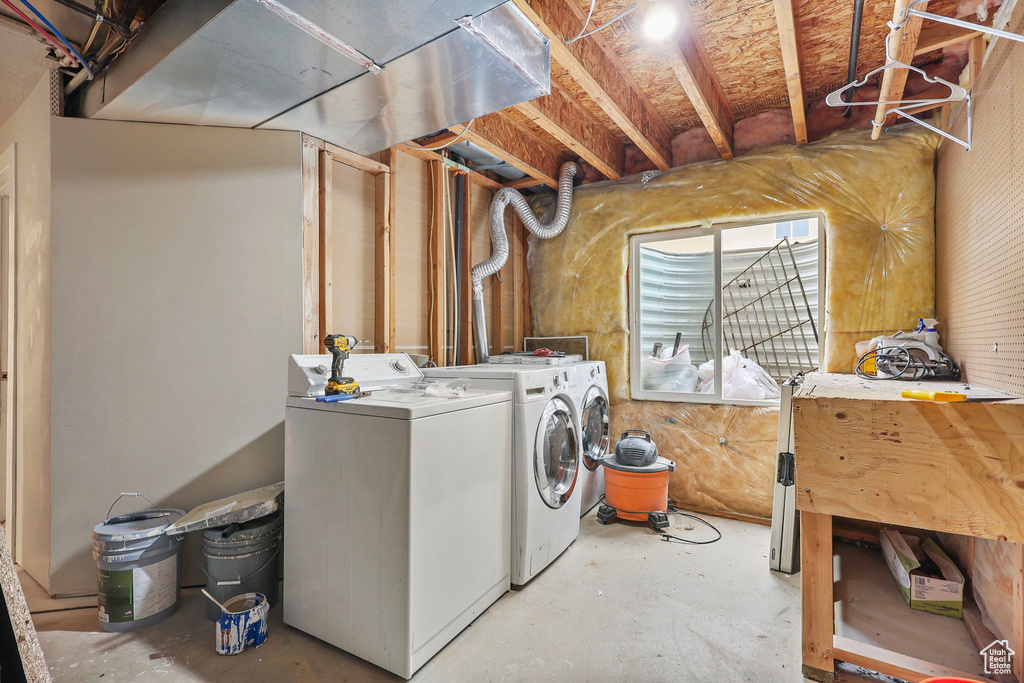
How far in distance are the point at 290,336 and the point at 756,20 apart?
106 inches

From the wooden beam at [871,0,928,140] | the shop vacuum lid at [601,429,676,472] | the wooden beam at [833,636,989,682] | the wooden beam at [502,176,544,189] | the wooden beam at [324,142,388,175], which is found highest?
the wooden beam at [502,176,544,189]

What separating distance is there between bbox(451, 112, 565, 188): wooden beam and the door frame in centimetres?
233

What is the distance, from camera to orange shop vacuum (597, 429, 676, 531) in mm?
2836

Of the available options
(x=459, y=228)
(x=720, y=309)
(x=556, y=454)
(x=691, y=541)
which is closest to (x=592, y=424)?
(x=556, y=454)

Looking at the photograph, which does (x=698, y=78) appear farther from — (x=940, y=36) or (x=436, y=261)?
(x=436, y=261)

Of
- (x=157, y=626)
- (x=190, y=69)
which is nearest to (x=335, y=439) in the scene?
(x=157, y=626)

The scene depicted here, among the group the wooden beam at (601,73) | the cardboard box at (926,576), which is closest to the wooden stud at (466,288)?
the wooden beam at (601,73)

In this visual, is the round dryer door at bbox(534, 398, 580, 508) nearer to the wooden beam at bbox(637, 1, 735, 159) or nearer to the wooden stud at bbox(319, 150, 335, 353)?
the wooden stud at bbox(319, 150, 335, 353)

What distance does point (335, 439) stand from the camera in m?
1.73

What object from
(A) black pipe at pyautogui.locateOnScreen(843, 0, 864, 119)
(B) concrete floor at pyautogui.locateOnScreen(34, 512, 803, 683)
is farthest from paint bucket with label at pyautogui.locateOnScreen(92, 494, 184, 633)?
(A) black pipe at pyautogui.locateOnScreen(843, 0, 864, 119)

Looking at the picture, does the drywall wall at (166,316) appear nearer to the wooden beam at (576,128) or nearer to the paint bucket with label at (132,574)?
the paint bucket with label at (132,574)

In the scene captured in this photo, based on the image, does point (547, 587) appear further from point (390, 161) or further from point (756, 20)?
point (756, 20)

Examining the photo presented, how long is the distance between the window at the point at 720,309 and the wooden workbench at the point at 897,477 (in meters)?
1.72

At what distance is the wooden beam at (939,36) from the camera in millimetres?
1807
